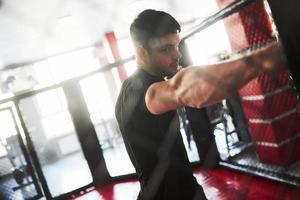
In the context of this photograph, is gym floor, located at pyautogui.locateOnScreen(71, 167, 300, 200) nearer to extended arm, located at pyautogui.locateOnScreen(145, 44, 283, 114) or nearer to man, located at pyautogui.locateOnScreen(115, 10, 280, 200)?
man, located at pyautogui.locateOnScreen(115, 10, 280, 200)

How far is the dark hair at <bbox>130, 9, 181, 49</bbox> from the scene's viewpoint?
131cm

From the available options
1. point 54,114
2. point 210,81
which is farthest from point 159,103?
point 54,114

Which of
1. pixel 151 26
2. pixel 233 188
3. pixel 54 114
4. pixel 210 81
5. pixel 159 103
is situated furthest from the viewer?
pixel 54 114

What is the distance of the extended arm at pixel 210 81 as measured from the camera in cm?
79

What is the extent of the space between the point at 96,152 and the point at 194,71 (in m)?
3.90

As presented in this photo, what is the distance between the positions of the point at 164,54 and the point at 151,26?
0.44ft

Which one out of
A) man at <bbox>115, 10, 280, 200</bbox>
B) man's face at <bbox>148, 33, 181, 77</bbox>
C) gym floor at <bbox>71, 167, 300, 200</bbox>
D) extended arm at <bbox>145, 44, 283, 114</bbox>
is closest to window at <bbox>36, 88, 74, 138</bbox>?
gym floor at <bbox>71, 167, 300, 200</bbox>

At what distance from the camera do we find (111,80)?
1207 cm

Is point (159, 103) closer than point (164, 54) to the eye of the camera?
Yes

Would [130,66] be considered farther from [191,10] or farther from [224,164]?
[224,164]

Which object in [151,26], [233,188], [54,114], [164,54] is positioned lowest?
[233,188]

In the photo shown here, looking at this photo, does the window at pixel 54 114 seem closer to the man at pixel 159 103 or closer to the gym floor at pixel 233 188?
the gym floor at pixel 233 188

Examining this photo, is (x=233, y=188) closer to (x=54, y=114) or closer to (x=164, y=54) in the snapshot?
(x=164, y=54)

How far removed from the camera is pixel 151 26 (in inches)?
51.7
